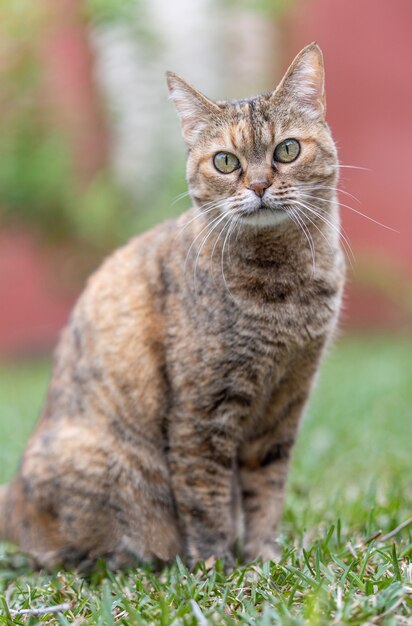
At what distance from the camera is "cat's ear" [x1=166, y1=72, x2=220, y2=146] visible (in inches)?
106

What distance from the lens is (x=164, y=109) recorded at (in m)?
7.95

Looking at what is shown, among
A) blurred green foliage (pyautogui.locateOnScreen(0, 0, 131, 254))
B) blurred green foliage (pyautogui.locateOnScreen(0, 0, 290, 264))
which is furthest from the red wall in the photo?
blurred green foliage (pyautogui.locateOnScreen(0, 0, 131, 254))

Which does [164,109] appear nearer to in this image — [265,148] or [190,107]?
[190,107]

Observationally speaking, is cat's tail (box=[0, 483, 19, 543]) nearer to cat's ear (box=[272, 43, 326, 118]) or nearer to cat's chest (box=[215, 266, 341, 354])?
cat's chest (box=[215, 266, 341, 354])

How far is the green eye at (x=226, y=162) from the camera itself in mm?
2572

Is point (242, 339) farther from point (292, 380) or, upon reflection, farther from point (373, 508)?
point (373, 508)

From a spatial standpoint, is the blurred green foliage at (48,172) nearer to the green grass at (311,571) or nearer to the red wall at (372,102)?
the red wall at (372,102)

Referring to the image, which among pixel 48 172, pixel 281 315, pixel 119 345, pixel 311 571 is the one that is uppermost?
pixel 48 172

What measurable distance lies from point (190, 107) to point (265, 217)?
0.51m

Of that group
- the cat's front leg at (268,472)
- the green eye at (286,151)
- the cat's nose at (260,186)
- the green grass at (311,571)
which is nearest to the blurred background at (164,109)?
the green grass at (311,571)

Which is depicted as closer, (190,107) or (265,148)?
(265,148)

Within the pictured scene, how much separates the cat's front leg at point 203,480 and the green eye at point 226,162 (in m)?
0.78

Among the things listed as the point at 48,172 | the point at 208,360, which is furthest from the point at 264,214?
the point at 48,172

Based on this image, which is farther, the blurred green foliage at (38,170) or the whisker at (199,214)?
the blurred green foliage at (38,170)
